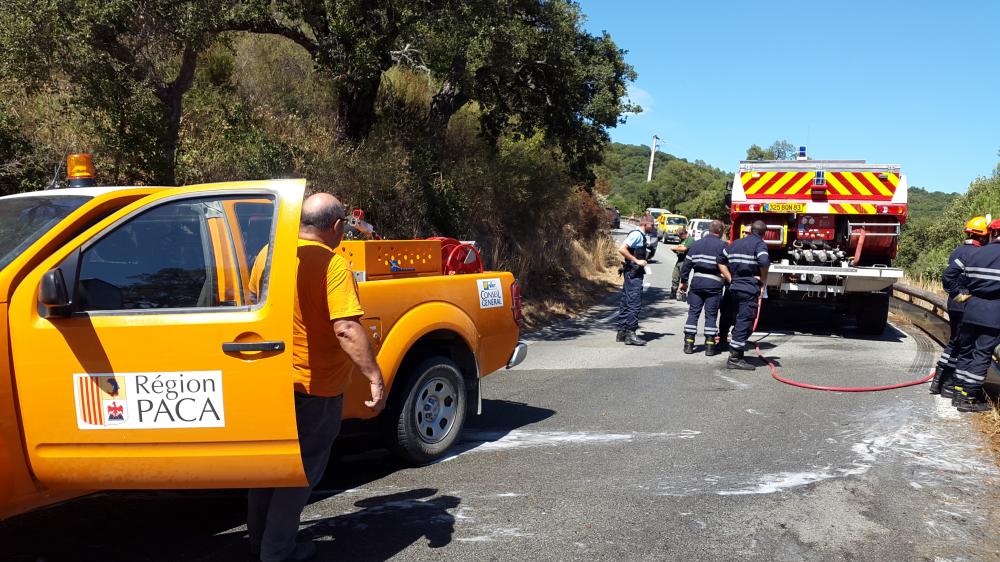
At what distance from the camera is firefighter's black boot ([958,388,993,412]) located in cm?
663

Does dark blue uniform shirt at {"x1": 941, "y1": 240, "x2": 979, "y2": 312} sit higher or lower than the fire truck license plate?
lower

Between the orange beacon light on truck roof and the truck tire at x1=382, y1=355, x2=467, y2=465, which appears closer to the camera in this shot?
the orange beacon light on truck roof

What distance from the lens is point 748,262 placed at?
899 centimetres

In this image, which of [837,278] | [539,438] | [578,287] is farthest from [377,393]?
[578,287]

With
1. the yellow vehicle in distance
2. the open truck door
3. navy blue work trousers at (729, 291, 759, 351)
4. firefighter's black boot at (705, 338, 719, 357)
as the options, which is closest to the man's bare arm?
the open truck door

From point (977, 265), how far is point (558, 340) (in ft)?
20.0

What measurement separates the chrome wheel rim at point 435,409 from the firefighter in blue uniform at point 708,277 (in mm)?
5153

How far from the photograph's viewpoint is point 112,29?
26.9 ft

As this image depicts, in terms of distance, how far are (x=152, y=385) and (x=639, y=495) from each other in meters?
2.84

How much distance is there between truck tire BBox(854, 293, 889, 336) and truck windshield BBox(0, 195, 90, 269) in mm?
10831

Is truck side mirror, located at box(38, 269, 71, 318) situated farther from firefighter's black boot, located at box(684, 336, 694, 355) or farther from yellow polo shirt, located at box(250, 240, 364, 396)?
firefighter's black boot, located at box(684, 336, 694, 355)

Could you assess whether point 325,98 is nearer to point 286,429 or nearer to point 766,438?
point 766,438

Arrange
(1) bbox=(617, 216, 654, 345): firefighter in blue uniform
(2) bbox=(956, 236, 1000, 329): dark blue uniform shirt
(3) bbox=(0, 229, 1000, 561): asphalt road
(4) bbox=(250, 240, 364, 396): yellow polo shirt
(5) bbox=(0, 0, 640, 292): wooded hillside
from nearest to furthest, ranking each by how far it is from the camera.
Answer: (4) bbox=(250, 240, 364, 396): yellow polo shirt, (3) bbox=(0, 229, 1000, 561): asphalt road, (2) bbox=(956, 236, 1000, 329): dark blue uniform shirt, (5) bbox=(0, 0, 640, 292): wooded hillside, (1) bbox=(617, 216, 654, 345): firefighter in blue uniform

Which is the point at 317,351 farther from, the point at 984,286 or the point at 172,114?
the point at 172,114
